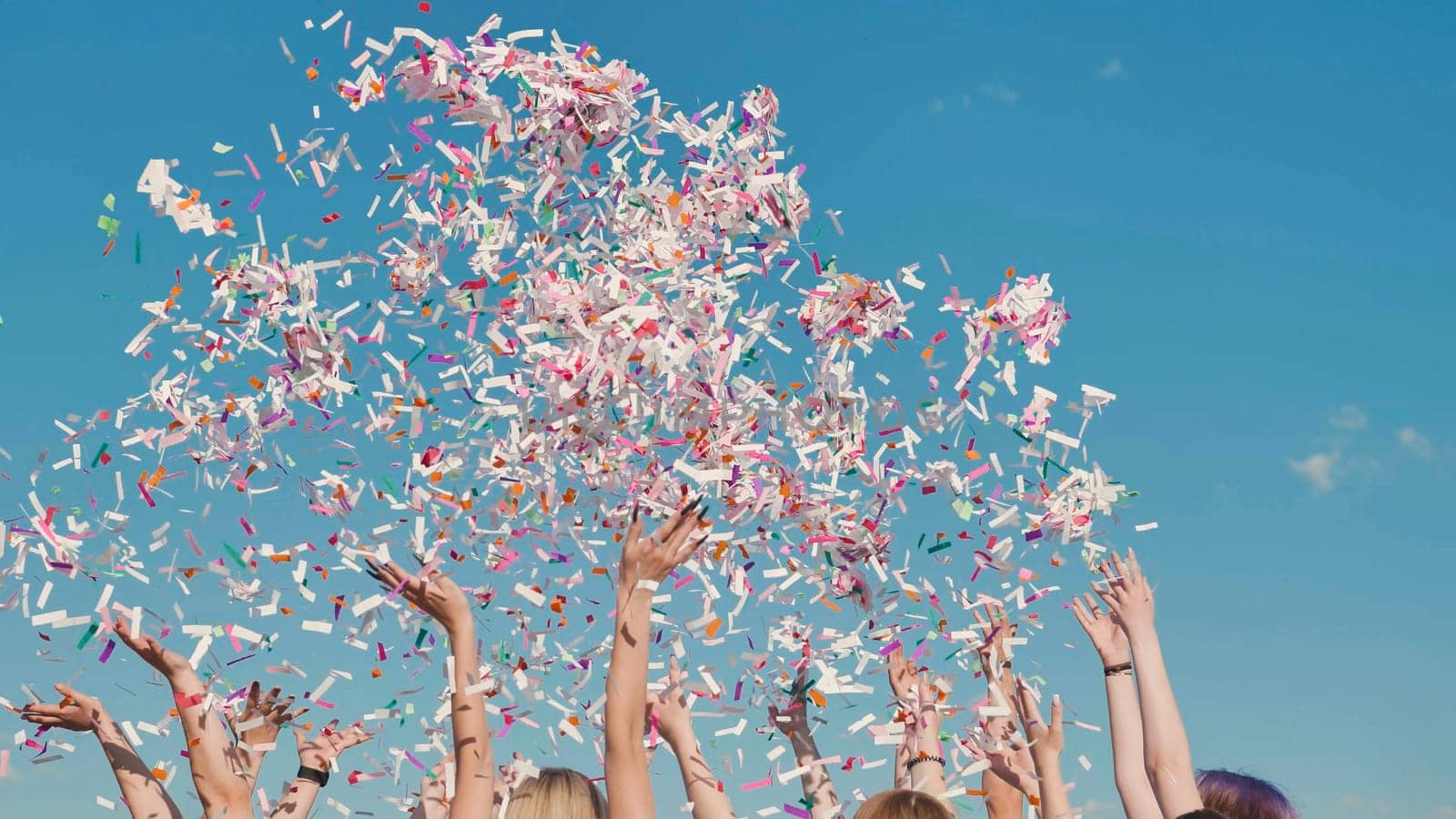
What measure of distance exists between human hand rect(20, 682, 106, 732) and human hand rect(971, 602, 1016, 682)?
3.78 m

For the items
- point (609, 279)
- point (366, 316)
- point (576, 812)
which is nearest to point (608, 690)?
point (576, 812)

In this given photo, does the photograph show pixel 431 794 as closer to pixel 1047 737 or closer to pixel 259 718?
pixel 259 718

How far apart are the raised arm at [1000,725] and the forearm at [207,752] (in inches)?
115

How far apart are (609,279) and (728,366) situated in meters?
0.66

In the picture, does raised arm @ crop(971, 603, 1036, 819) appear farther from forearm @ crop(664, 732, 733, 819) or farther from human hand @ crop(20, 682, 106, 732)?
human hand @ crop(20, 682, 106, 732)

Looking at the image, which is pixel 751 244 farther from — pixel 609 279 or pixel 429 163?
pixel 429 163

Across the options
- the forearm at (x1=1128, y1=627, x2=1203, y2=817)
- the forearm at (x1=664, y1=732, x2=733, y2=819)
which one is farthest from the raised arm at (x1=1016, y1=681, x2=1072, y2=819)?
the forearm at (x1=664, y1=732, x2=733, y2=819)

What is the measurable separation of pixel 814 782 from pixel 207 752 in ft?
7.97

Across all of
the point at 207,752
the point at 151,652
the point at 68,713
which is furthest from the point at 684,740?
the point at 68,713

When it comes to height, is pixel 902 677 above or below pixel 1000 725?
above

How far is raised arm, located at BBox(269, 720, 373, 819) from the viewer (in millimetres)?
4543

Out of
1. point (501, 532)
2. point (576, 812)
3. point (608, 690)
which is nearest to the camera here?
point (608, 690)

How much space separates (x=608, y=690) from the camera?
3336mm

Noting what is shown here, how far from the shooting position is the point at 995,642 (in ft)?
17.0
